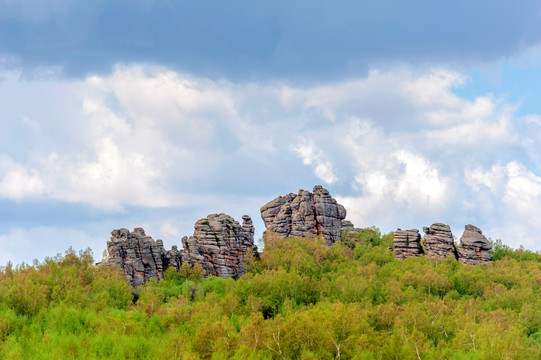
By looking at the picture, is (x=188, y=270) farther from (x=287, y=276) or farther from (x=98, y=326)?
(x=98, y=326)

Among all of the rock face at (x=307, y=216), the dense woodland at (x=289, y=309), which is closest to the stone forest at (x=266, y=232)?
the rock face at (x=307, y=216)

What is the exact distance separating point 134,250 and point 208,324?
38048 millimetres

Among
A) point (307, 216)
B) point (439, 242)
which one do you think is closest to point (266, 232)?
point (307, 216)

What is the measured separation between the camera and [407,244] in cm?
11356

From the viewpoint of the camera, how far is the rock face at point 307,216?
12225 centimetres

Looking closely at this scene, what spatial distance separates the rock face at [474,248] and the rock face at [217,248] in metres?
43.1

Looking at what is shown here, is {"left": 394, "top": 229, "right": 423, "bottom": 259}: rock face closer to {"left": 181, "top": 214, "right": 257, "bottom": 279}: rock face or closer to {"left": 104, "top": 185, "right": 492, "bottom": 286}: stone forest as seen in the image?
{"left": 104, "top": 185, "right": 492, "bottom": 286}: stone forest

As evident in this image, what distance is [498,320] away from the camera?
244 ft

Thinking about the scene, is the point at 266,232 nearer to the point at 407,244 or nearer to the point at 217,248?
the point at 217,248

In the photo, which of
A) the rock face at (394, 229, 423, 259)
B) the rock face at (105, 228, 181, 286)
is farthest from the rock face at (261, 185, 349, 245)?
the rock face at (105, 228, 181, 286)

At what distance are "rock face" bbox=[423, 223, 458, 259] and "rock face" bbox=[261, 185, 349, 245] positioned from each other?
21.1m

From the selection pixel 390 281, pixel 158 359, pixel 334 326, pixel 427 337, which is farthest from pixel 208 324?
pixel 390 281

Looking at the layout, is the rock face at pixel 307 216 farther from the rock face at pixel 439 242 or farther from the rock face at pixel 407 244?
the rock face at pixel 439 242

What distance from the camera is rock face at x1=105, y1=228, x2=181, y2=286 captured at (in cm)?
8981
